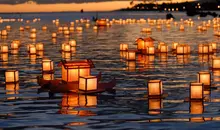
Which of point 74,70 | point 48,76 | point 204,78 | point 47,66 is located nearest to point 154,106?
point 204,78

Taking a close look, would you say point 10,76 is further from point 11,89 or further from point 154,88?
point 154,88

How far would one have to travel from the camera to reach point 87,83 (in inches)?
800

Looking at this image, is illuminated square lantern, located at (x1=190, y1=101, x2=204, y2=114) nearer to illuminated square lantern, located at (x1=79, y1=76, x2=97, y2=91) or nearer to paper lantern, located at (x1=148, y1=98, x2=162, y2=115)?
paper lantern, located at (x1=148, y1=98, x2=162, y2=115)

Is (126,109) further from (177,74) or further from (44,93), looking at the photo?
(177,74)

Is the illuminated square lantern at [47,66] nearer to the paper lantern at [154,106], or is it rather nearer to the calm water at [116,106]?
the calm water at [116,106]

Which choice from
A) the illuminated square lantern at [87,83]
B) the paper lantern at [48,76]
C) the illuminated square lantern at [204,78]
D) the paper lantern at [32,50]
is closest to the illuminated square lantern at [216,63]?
the illuminated square lantern at [204,78]

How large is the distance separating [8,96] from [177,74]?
9090mm

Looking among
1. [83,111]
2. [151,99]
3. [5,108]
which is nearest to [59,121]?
[83,111]

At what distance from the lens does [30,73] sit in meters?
27.6

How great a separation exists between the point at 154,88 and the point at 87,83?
2478mm

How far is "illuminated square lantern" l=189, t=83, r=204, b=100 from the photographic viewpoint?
18516 millimetres

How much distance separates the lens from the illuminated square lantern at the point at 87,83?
2025cm

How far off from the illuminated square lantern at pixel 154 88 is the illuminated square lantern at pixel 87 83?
7.06 feet

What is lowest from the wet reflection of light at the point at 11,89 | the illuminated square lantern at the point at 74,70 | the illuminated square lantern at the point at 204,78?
the wet reflection of light at the point at 11,89
